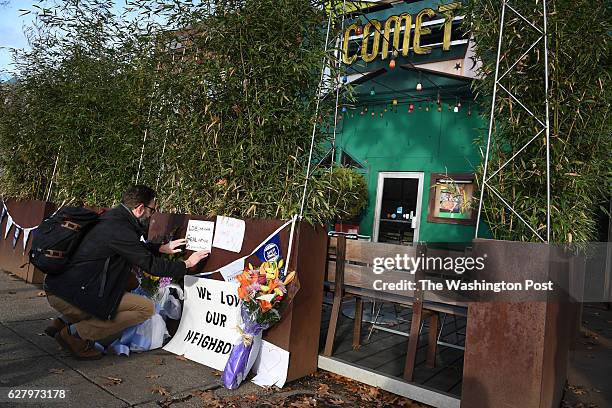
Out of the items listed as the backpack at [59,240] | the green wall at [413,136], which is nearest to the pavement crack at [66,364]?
the backpack at [59,240]

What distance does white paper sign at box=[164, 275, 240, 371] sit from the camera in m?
3.90

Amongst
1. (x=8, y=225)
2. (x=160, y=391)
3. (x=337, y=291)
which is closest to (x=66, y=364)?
(x=160, y=391)

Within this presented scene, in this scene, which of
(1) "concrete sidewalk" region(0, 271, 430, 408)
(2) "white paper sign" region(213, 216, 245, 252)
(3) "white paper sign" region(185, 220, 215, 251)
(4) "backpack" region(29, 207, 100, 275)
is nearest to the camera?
(1) "concrete sidewalk" region(0, 271, 430, 408)

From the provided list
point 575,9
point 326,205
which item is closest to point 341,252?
point 326,205

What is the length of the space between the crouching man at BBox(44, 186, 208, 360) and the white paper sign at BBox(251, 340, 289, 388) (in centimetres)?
92

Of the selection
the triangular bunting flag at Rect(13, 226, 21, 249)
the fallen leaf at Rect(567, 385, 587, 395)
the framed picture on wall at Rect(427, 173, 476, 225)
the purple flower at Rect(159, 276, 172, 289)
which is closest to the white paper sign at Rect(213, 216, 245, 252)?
the purple flower at Rect(159, 276, 172, 289)

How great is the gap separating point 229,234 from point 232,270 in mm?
307

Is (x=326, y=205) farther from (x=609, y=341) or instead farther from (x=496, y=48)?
(x=609, y=341)

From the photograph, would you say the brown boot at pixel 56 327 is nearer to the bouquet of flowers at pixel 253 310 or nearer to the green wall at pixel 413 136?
the bouquet of flowers at pixel 253 310

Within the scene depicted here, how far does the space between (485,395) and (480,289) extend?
0.65m

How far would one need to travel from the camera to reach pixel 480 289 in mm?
3051

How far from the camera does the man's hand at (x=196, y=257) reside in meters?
4.03

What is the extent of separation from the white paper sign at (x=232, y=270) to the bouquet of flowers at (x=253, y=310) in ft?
1.18

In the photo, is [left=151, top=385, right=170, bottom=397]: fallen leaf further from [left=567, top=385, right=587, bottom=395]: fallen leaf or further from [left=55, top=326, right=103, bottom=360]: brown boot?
[left=567, top=385, right=587, bottom=395]: fallen leaf
